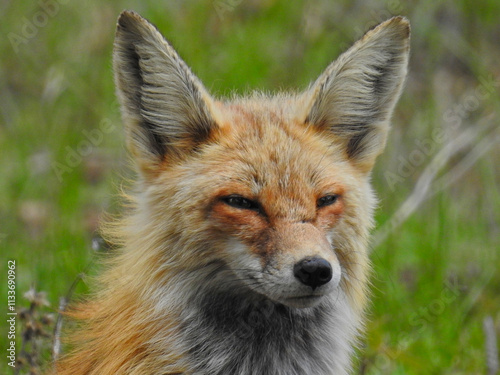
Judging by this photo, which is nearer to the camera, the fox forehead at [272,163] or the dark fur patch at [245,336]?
the fox forehead at [272,163]

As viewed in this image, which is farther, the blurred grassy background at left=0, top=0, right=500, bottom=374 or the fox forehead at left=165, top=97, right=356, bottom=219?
the blurred grassy background at left=0, top=0, right=500, bottom=374

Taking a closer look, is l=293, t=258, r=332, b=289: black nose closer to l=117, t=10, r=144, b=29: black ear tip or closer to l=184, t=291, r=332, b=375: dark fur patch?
l=184, t=291, r=332, b=375: dark fur patch

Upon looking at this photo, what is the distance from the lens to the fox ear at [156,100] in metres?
4.38

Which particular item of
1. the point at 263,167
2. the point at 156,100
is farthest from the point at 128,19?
the point at 263,167

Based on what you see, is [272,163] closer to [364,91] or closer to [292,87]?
[364,91]

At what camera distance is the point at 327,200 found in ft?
14.3

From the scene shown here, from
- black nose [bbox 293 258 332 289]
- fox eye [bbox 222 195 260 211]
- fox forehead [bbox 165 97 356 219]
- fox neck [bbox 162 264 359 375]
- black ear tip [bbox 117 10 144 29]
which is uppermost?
black ear tip [bbox 117 10 144 29]

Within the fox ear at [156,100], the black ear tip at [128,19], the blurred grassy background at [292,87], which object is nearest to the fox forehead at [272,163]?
the fox ear at [156,100]

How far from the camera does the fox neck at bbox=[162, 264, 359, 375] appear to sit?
14.1 feet

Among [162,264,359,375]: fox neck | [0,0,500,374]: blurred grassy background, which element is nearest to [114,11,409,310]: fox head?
[162,264,359,375]: fox neck

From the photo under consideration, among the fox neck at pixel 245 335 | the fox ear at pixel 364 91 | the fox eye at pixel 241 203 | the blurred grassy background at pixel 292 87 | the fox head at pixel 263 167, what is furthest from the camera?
the blurred grassy background at pixel 292 87

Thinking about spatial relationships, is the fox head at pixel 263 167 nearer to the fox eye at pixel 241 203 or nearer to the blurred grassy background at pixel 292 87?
the fox eye at pixel 241 203

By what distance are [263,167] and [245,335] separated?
1028 millimetres

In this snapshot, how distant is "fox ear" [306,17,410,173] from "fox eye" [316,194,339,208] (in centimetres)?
56
